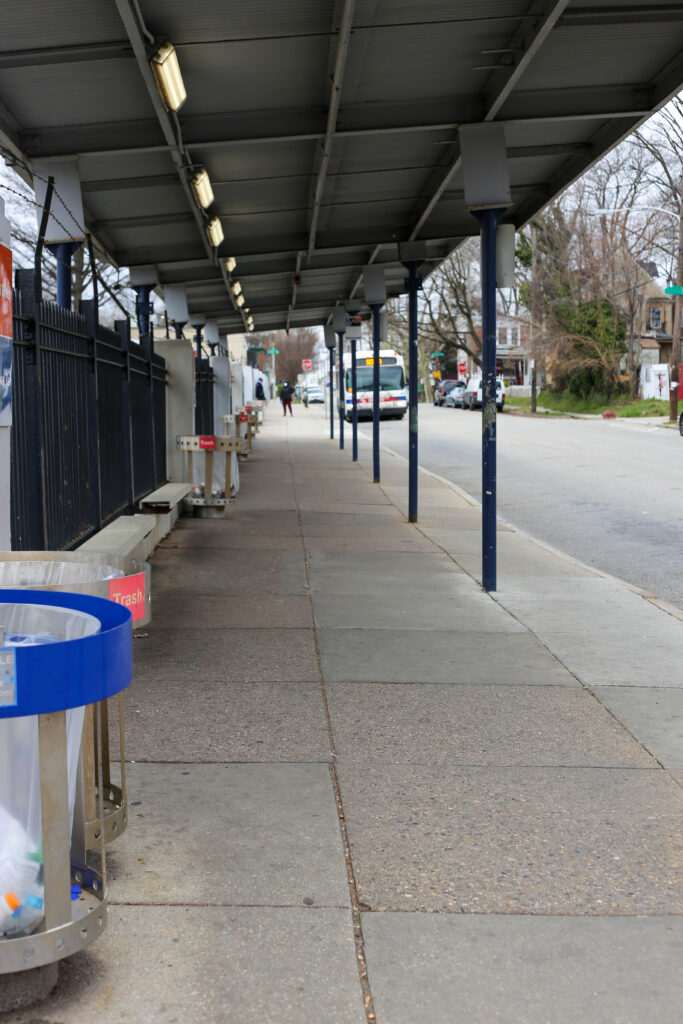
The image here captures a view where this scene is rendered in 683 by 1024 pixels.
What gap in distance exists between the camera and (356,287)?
21.9 meters

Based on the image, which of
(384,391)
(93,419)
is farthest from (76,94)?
(384,391)

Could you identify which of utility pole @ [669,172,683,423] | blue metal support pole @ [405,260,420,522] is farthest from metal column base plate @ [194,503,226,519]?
utility pole @ [669,172,683,423]

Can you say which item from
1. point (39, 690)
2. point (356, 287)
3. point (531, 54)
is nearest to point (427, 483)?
point (356, 287)

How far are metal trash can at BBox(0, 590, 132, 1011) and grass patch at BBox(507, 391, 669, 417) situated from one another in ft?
147

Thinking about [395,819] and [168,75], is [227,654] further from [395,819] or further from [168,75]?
[168,75]

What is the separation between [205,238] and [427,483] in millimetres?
7738

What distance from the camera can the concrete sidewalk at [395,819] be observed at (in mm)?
3105

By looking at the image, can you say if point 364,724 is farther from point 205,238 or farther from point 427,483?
point 427,483

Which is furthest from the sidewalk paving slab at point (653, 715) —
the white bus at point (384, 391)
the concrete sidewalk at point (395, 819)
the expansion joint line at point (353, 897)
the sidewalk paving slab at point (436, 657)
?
the white bus at point (384, 391)

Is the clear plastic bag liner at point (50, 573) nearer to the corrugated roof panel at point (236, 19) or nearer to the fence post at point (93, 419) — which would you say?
the corrugated roof panel at point (236, 19)

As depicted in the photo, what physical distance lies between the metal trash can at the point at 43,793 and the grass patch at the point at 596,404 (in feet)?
147

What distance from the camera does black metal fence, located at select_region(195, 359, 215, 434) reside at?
63.4 feet

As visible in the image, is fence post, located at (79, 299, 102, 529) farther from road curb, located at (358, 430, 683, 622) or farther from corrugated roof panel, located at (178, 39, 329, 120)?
road curb, located at (358, 430, 683, 622)

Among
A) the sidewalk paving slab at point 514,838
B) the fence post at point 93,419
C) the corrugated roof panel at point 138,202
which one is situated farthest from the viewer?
the corrugated roof panel at point 138,202
